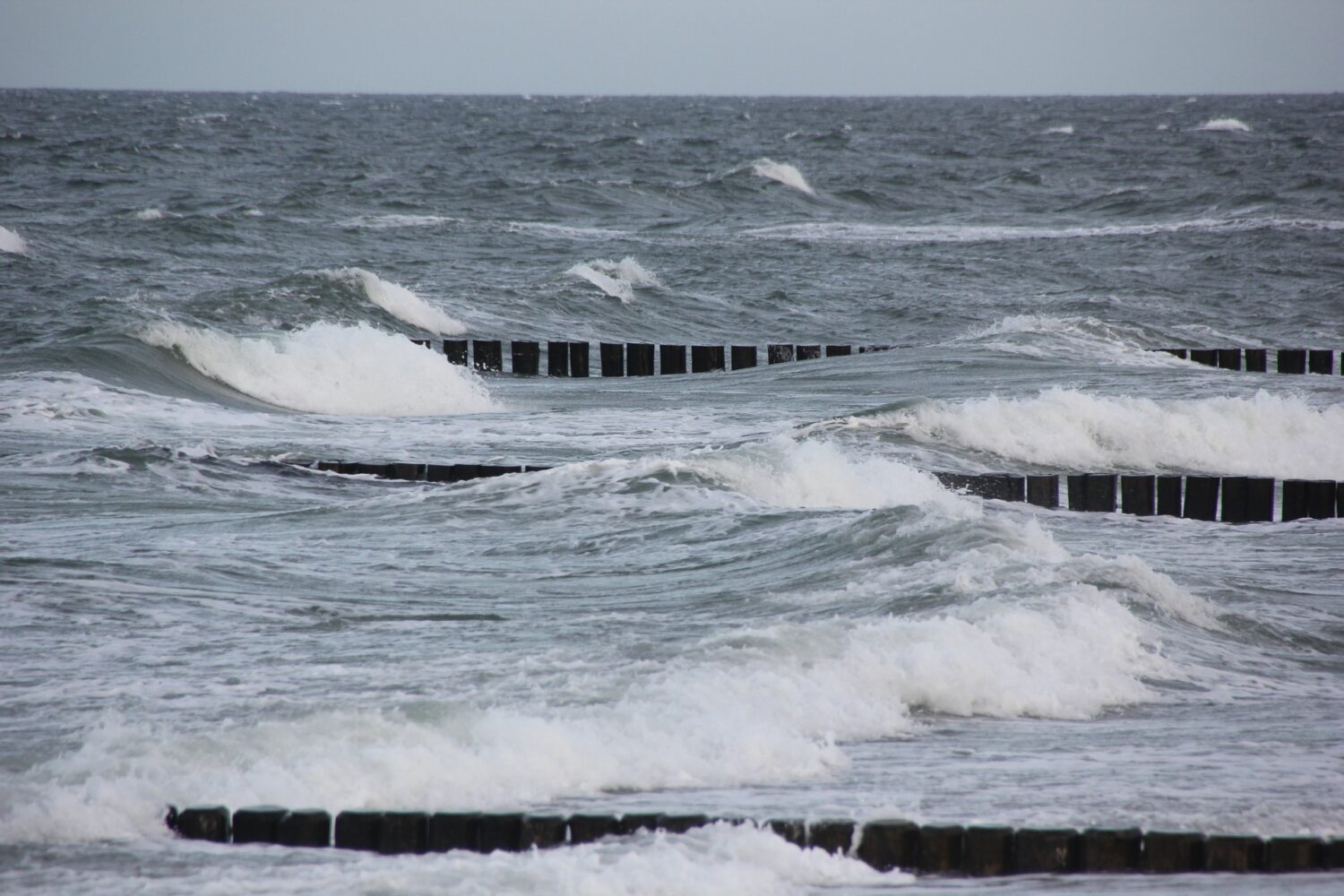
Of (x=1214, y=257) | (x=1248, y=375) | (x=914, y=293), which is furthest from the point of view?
(x=1214, y=257)

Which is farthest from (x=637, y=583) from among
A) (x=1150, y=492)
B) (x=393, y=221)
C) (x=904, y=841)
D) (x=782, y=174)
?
A: (x=782, y=174)

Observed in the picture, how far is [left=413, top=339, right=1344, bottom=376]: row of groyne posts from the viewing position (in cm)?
1669

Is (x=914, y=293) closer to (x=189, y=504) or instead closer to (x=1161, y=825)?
(x=189, y=504)

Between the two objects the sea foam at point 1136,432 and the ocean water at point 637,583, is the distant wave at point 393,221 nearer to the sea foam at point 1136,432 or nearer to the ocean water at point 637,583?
the ocean water at point 637,583

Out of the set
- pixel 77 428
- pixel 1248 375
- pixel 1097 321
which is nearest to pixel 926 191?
pixel 1097 321

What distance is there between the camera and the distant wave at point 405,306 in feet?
64.3

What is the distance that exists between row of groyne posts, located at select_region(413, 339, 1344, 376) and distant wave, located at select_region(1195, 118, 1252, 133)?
57950 millimetres

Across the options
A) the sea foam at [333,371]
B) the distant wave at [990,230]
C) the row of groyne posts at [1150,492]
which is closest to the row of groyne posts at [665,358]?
the sea foam at [333,371]

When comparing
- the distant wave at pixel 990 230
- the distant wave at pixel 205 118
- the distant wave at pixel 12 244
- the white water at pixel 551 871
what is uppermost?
the distant wave at pixel 205 118

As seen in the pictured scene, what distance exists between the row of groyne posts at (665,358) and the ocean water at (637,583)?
57 centimetres

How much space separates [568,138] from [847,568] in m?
56.4

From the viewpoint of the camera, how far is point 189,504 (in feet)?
29.8

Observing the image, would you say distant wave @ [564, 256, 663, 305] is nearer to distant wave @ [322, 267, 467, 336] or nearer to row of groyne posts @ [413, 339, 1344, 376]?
distant wave @ [322, 267, 467, 336]

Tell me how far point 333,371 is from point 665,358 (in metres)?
3.55
